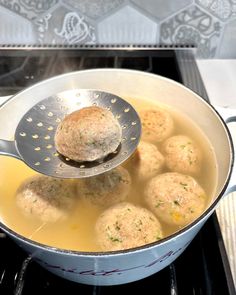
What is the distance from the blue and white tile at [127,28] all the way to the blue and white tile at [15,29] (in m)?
0.26

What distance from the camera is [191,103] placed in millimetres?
948

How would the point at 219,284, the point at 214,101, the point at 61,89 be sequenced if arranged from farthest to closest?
the point at 214,101 < the point at 61,89 < the point at 219,284

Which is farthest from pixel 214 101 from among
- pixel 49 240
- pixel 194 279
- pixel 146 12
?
pixel 49 240

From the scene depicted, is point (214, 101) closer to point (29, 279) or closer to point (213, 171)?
point (213, 171)

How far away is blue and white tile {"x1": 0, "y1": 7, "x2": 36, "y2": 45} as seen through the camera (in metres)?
1.29

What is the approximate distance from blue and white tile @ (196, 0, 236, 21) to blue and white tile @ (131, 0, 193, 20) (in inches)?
2.2

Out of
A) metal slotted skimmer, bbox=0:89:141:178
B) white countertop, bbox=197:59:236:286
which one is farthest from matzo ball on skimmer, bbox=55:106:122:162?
white countertop, bbox=197:59:236:286

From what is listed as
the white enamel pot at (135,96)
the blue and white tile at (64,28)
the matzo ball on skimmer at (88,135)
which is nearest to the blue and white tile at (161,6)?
the blue and white tile at (64,28)

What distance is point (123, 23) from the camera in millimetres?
1284

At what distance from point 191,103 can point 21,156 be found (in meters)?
0.45

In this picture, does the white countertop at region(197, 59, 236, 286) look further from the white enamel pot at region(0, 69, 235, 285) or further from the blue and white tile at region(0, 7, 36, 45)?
the blue and white tile at region(0, 7, 36, 45)

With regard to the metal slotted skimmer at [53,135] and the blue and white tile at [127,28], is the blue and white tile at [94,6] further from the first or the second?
the metal slotted skimmer at [53,135]

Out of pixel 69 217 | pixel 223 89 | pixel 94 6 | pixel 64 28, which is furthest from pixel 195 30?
pixel 69 217

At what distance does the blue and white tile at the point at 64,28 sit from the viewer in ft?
4.17
